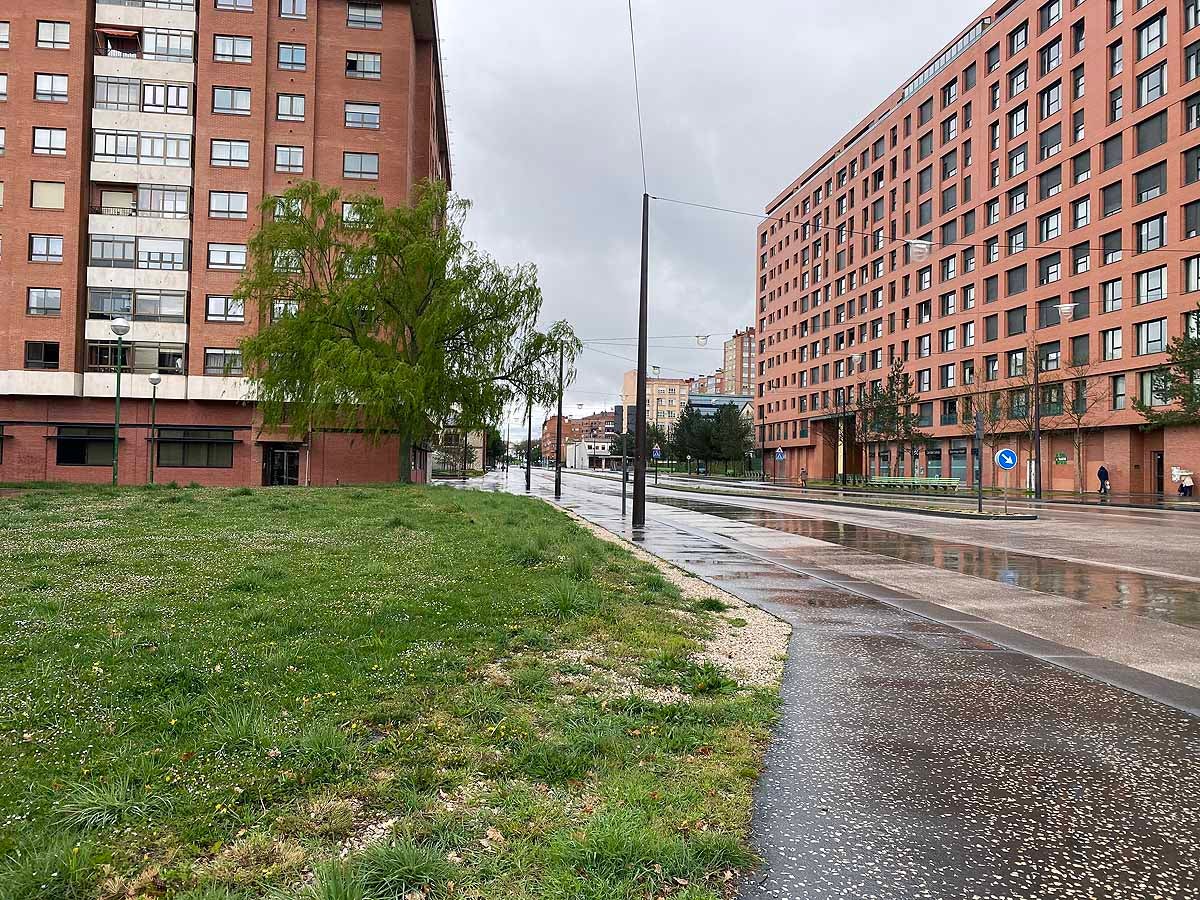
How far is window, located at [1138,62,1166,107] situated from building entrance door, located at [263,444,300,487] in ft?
175

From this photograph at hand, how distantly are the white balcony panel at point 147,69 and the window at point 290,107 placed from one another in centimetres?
510

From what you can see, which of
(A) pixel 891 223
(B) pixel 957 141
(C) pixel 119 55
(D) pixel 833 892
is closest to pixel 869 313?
(A) pixel 891 223

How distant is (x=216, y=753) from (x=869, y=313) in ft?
251

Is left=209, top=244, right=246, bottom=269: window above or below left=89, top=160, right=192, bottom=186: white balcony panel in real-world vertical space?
below

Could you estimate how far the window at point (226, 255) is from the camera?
141ft

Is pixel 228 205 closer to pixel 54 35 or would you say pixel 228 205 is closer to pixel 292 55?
pixel 292 55

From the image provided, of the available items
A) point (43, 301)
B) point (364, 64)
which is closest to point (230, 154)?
point (364, 64)

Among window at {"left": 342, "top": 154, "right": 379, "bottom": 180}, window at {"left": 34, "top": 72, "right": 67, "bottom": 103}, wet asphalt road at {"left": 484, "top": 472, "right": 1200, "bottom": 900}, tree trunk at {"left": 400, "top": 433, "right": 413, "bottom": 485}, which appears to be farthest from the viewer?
window at {"left": 342, "top": 154, "right": 379, "bottom": 180}

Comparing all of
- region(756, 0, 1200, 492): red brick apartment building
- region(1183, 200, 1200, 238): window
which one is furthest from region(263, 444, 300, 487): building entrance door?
region(1183, 200, 1200, 238): window

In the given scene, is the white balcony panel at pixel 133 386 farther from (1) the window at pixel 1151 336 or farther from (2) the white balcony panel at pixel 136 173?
(1) the window at pixel 1151 336

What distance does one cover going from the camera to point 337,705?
4.21 m

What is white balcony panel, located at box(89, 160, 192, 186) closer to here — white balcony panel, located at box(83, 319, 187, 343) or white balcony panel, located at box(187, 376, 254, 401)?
white balcony panel, located at box(83, 319, 187, 343)

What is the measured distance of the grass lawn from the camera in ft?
8.91

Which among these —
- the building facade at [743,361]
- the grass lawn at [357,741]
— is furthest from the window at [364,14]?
the building facade at [743,361]
